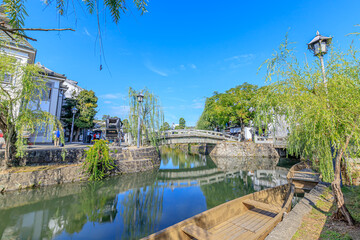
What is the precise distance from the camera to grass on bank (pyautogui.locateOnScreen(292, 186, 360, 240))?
2955 millimetres

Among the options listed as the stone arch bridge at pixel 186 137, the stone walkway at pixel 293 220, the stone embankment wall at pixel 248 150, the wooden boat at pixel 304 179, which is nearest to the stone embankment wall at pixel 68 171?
the stone arch bridge at pixel 186 137

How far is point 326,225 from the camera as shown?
3363mm

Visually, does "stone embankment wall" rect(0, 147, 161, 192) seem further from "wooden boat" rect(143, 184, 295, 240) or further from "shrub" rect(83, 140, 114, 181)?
"wooden boat" rect(143, 184, 295, 240)

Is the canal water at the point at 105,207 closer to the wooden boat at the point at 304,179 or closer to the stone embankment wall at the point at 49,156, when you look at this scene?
the wooden boat at the point at 304,179

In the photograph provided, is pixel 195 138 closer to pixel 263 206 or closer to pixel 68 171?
pixel 68 171

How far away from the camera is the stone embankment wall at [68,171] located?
283 inches

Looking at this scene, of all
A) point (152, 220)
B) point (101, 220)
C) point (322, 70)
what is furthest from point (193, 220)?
point (322, 70)

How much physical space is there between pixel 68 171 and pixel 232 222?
8592 mm

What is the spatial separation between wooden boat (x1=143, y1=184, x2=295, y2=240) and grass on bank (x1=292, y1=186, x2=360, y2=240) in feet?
1.75

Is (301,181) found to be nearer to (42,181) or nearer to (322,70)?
(322,70)

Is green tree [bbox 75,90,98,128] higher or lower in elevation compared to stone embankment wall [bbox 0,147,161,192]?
higher

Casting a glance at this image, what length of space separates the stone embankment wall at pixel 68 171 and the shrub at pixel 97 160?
1.38 ft

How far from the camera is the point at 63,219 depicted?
5496 mm

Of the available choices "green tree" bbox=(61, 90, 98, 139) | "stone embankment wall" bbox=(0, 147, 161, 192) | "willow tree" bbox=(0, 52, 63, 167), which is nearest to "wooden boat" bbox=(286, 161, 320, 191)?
"stone embankment wall" bbox=(0, 147, 161, 192)
